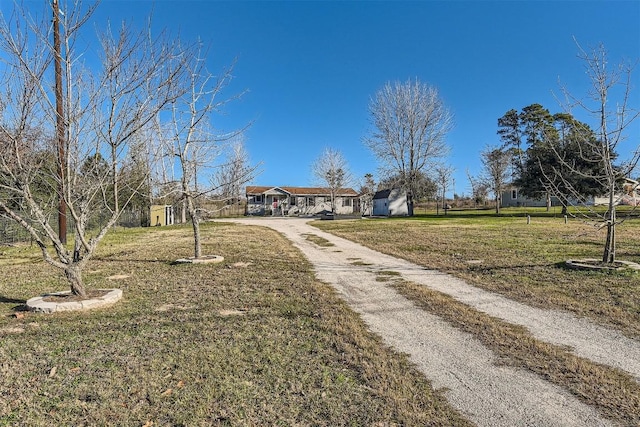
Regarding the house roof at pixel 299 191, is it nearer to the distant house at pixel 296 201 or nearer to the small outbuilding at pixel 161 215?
the distant house at pixel 296 201

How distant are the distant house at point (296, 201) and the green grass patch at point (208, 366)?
41299 millimetres

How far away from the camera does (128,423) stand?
242 cm

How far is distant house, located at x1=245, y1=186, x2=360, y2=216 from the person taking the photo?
47.2 metres

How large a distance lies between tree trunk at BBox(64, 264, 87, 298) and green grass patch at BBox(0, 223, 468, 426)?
2.12ft

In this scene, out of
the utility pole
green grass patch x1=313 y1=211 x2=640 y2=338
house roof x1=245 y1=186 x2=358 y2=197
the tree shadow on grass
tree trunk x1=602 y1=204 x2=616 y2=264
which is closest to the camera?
the utility pole

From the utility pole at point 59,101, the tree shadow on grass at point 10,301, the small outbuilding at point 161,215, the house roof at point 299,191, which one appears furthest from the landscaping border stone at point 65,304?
the house roof at point 299,191

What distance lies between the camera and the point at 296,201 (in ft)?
161

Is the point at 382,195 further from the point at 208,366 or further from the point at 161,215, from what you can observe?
the point at 208,366

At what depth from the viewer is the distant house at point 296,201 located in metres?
47.2

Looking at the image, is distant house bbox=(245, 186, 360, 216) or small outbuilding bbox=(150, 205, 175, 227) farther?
distant house bbox=(245, 186, 360, 216)

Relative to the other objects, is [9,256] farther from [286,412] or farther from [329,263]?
[286,412]

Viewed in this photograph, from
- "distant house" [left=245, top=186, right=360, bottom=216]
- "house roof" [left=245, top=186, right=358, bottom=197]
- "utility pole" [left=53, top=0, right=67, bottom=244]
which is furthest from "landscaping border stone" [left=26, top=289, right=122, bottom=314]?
"house roof" [left=245, top=186, right=358, bottom=197]

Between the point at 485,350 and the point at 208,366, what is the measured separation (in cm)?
261

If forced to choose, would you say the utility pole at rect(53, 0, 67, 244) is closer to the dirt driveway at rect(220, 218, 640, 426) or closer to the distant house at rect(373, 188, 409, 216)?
the dirt driveway at rect(220, 218, 640, 426)
